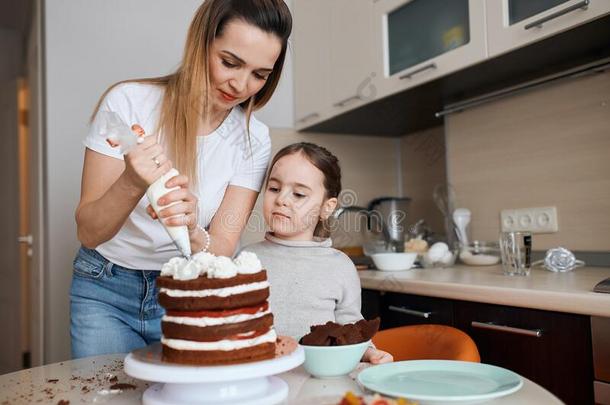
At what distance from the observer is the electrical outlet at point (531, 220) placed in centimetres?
177

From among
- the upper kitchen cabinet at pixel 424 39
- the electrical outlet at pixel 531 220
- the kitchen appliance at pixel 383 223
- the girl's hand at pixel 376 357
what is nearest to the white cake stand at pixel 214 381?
the girl's hand at pixel 376 357

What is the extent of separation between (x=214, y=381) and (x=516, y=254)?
45.4 inches

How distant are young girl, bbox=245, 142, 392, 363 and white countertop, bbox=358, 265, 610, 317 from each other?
29 cm

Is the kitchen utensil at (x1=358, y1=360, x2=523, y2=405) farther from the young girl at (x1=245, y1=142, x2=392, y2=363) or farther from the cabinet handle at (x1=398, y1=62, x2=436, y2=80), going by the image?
the cabinet handle at (x1=398, y1=62, x2=436, y2=80)

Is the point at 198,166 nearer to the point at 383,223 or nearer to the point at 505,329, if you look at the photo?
the point at 505,329

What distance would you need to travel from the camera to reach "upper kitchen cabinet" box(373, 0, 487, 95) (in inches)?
63.4

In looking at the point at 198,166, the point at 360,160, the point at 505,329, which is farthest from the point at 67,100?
the point at 505,329

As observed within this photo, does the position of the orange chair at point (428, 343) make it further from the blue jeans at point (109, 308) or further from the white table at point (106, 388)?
the blue jeans at point (109, 308)

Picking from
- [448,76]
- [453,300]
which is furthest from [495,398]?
[448,76]

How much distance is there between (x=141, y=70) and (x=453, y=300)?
1.58 m

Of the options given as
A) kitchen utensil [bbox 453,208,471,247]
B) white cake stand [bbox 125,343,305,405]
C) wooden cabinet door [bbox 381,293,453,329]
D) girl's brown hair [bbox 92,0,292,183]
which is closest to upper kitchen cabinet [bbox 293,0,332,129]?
kitchen utensil [bbox 453,208,471,247]

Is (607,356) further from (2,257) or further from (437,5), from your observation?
(2,257)

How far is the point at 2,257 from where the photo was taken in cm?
391

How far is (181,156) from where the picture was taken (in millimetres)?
1252
